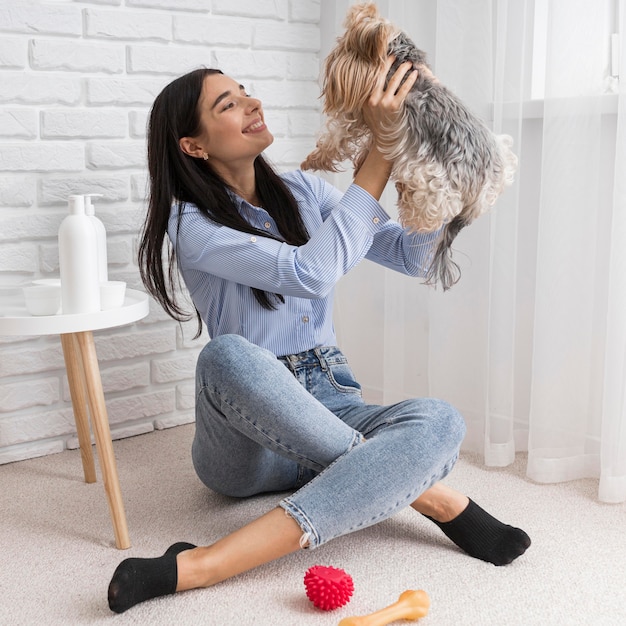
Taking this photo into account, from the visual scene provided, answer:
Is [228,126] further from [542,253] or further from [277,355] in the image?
[542,253]

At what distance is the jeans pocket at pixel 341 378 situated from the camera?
5.69 feet

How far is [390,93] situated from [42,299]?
30.2 inches

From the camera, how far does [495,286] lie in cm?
207

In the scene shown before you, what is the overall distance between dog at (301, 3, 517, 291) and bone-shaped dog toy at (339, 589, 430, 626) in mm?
614

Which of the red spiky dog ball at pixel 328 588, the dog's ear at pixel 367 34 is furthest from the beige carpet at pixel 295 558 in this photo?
the dog's ear at pixel 367 34

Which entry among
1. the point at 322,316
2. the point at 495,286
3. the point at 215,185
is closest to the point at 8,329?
the point at 215,185

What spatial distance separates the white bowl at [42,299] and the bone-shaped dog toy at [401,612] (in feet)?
2.63

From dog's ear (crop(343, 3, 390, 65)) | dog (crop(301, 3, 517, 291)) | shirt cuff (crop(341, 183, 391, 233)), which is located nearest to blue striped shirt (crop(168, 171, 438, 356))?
shirt cuff (crop(341, 183, 391, 233))

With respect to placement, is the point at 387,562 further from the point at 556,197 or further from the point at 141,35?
the point at 141,35

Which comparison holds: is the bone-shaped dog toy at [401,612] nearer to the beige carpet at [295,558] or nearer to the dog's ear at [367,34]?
the beige carpet at [295,558]

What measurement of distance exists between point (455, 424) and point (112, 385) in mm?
1109

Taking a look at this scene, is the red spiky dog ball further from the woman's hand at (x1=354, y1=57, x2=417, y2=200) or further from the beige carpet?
the woman's hand at (x1=354, y1=57, x2=417, y2=200)

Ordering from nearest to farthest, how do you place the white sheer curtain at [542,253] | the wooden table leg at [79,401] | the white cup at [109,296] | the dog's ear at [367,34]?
1. the dog's ear at [367,34]
2. the white cup at [109,296]
3. the white sheer curtain at [542,253]
4. the wooden table leg at [79,401]

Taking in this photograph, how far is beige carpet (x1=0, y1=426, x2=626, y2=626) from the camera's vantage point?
4.60ft
